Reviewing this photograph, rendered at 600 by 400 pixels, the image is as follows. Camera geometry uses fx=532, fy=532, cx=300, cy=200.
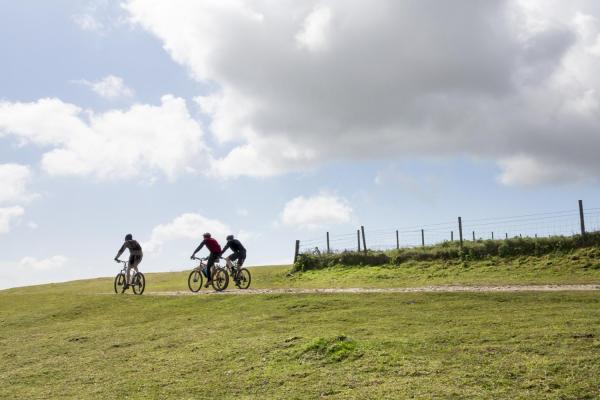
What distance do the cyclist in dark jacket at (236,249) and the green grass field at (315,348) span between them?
13.8 ft

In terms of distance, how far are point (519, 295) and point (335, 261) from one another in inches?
831

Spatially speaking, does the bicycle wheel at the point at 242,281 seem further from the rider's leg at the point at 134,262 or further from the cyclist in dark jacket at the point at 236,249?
the rider's leg at the point at 134,262

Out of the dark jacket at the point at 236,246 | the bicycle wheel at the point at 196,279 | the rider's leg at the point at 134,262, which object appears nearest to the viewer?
the dark jacket at the point at 236,246

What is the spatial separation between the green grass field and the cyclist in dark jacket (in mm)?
4214

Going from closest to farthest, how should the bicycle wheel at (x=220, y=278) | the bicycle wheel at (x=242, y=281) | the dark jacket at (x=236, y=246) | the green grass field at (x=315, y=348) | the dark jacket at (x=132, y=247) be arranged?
the green grass field at (x=315, y=348)
the bicycle wheel at (x=220, y=278)
the dark jacket at (x=236, y=246)
the bicycle wheel at (x=242, y=281)
the dark jacket at (x=132, y=247)

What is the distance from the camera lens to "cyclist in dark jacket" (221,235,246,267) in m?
22.9

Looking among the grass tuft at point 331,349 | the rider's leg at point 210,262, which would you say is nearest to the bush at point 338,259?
the rider's leg at point 210,262

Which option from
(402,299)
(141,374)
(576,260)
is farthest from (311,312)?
(576,260)

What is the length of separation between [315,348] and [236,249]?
13626 millimetres

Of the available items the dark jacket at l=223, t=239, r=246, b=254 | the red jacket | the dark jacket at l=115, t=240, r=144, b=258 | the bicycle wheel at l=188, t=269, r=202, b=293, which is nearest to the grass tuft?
the red jacket

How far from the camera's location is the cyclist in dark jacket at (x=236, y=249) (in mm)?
22922

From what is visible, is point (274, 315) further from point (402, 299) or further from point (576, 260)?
point (576, 260)

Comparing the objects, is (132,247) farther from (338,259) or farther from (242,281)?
(338,259)

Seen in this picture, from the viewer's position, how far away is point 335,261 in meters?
36.6
